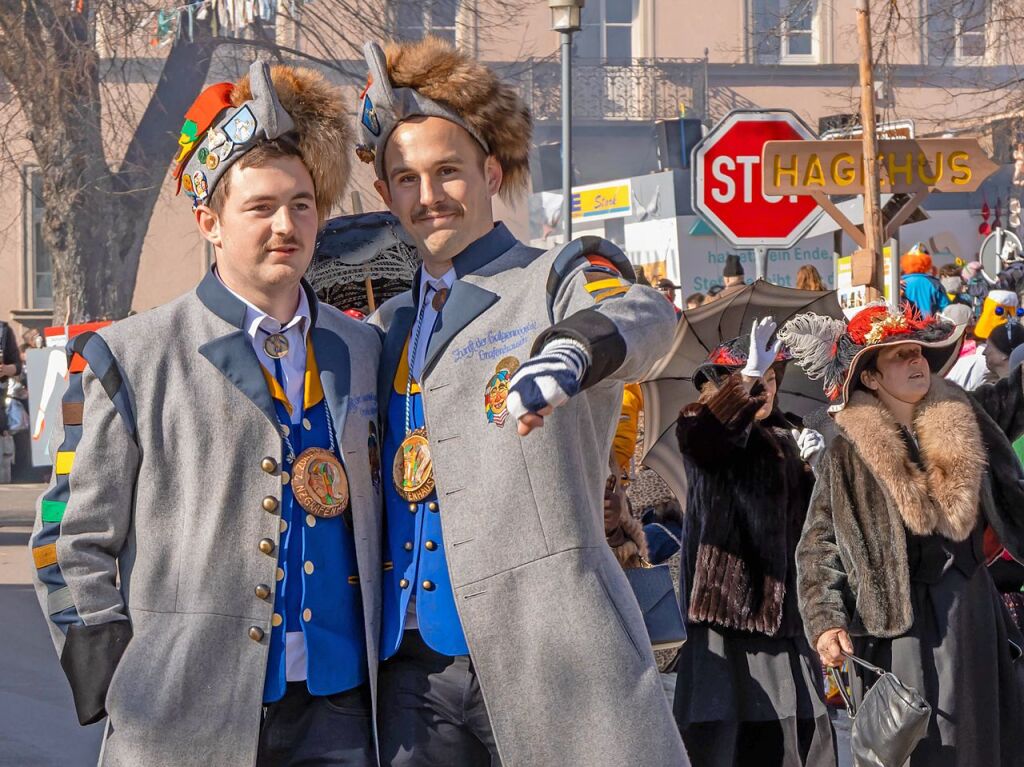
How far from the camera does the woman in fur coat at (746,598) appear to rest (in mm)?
5992

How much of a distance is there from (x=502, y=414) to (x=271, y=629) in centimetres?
60

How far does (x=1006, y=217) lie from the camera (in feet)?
74.4

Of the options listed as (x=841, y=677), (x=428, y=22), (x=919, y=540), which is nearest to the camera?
(x=919, y=540)

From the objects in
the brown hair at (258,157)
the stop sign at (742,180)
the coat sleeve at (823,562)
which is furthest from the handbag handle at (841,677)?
the stop sign at (742,180)

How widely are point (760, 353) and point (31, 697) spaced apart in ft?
12.6

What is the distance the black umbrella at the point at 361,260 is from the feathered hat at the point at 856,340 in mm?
1400

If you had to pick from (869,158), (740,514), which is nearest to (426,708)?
(740,514)

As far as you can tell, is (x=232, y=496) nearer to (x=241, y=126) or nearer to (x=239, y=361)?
(x=239, y=361)

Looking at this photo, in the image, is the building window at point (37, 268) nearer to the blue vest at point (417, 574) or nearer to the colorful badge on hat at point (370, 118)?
the colorful badge on hat at point (370, 118)

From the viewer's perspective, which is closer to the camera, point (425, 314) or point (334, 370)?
point (334, 370)

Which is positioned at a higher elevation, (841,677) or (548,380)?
(548,380)

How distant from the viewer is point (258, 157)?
3609 millimetres

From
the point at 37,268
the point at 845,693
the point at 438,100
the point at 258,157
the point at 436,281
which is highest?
the point at 37,268

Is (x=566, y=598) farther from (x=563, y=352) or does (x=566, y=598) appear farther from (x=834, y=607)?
(x=834, y=607)
